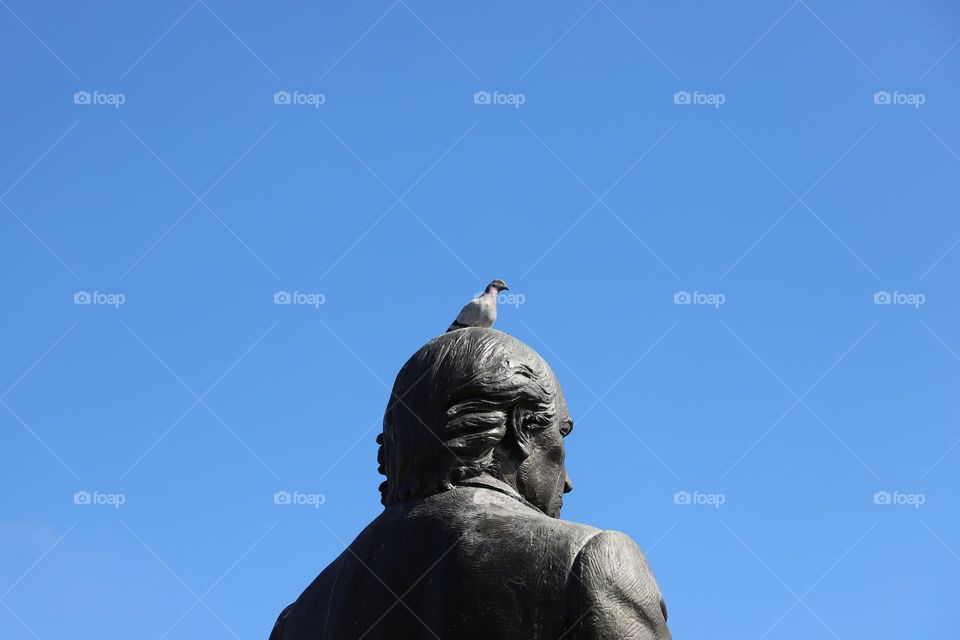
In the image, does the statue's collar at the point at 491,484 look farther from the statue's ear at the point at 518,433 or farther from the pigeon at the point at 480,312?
the pigeon at the point at 480,312

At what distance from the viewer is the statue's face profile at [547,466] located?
6949 millimetres

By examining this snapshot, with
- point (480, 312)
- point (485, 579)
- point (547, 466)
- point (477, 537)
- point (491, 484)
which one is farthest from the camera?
point (480, 312)

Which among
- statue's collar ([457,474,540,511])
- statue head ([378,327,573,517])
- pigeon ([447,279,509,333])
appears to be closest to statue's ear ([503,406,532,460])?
statue head ([378,327,573,517])

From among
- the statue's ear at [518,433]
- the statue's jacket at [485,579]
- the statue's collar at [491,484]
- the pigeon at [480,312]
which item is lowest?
the statue's jacket at [485,579]

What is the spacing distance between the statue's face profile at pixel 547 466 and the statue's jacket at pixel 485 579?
5.2 inches

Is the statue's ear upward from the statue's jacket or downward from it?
upward

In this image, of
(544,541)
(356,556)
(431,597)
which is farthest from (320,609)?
(544,541)

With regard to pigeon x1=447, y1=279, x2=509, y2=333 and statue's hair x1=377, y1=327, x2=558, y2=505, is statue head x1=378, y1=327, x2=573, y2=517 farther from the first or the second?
pigeon x1=447, y1=279, x2=509, y2=333

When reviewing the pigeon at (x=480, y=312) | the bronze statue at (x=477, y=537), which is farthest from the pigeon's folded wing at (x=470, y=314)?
the bronze statue at (x=477, y=537)

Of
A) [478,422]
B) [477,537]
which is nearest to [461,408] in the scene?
[478,422]

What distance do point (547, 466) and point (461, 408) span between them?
1.62ft

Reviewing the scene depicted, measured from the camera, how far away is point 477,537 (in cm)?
652

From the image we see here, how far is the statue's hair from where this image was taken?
22.5ft

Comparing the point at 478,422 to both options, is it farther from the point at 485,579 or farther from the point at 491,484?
the point at 485,579
